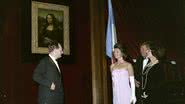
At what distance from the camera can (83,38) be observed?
5711 mm

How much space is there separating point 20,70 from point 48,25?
82 centimetres

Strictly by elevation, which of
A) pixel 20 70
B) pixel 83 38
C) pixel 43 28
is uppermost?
pixel 43 28

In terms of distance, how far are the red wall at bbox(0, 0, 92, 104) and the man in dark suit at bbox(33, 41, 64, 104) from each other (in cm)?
100

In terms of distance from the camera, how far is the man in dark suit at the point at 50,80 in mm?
4020

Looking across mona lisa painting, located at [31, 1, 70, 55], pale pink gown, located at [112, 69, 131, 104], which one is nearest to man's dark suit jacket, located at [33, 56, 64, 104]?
pale pink gown, located at [112, 69, 131, 104]

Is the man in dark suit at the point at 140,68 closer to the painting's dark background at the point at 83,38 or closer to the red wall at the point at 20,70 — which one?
the painting's dark background at the point at 83,38

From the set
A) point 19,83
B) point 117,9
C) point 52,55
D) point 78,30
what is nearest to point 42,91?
point 52,55

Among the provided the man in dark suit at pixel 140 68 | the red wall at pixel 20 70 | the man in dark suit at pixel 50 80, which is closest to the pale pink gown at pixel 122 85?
the man in dark suit at pixel 140 68

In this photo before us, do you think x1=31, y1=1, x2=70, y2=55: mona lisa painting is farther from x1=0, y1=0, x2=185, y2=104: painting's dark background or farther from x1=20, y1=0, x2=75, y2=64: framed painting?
x1=0, y1=0, x2=185, y2=104: painting's dark background

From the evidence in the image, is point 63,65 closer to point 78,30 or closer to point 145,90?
point 78,30

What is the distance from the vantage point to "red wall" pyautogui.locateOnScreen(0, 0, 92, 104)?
16.3ft

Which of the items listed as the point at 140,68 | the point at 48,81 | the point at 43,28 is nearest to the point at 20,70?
the point at 43,28

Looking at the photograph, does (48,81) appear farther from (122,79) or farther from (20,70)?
(20,70)

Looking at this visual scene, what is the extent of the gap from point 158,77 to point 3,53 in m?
2.14
